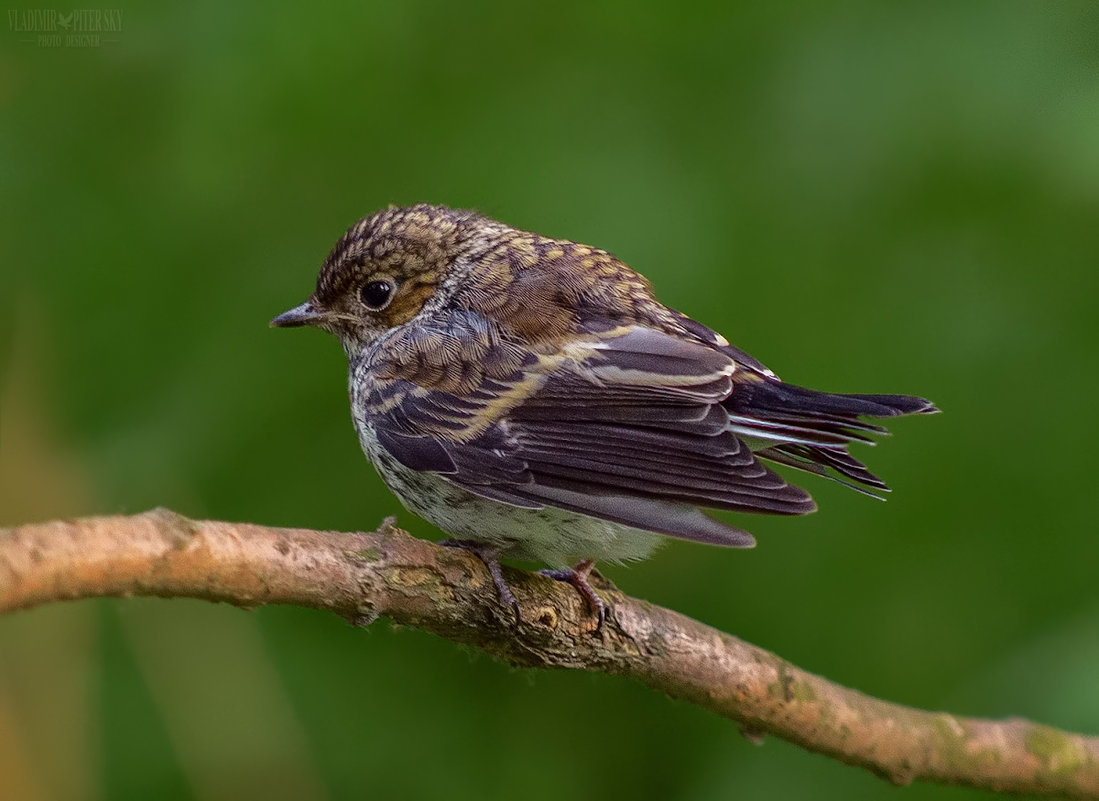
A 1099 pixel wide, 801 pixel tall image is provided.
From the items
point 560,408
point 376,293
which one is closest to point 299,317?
point 376,293

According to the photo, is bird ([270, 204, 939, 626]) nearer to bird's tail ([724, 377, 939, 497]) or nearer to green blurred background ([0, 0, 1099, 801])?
bird's tail ([724, 377, 939, 497])

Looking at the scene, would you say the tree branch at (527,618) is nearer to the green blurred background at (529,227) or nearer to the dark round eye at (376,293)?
the green blurred background at (529,227)

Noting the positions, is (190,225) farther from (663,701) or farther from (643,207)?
(663,701)

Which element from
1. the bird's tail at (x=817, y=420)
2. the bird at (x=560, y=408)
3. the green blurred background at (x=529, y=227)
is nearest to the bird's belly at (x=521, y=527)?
the bird at (x=560, y=408)

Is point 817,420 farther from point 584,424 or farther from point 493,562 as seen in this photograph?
point 493,562

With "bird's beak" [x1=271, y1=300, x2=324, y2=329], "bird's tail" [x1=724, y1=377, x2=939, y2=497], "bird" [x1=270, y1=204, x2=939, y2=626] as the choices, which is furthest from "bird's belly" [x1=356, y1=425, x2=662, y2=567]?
"bird's beak" [x1=271, y1=300, x2=324, y2=329]

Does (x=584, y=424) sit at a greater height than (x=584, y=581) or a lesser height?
greater
